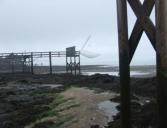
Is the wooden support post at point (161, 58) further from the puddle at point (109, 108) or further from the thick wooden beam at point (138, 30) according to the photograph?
the puddle at point (109, 108)

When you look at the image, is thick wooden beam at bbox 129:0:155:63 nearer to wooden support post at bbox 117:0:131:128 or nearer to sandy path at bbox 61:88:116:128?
wooden support post at bbox 117:0:131:128

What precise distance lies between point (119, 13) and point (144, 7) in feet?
1.71

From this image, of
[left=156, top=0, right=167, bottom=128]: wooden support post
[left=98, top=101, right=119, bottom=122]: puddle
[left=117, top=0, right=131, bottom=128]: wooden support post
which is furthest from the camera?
[left=98, top=101, right=119, bottom=122]: puddle

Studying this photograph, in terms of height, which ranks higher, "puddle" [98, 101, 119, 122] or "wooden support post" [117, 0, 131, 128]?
"wooden support post" [117, 0, 131, 128]

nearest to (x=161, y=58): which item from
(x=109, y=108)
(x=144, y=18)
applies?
(x=144, y=18)

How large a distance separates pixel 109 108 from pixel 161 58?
5.92 m

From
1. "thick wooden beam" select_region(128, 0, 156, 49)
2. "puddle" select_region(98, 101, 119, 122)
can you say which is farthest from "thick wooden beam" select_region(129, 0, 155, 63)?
"puddle" select_region(98, 101, 119, 122)

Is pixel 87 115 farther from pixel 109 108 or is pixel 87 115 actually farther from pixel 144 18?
pixel 144 18

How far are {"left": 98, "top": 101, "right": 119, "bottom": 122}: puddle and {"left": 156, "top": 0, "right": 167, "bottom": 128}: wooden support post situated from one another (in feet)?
13.8

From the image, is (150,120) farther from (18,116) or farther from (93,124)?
(18,116)

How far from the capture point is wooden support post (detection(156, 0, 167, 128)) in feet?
14.9

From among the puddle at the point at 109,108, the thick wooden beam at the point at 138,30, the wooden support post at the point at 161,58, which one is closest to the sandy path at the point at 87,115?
the puddle at the point at 109,108

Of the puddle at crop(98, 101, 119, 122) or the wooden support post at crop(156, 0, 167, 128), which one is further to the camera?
the puddle at crop(98, 101, 119, 122)

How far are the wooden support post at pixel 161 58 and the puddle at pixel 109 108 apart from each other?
420 cm
